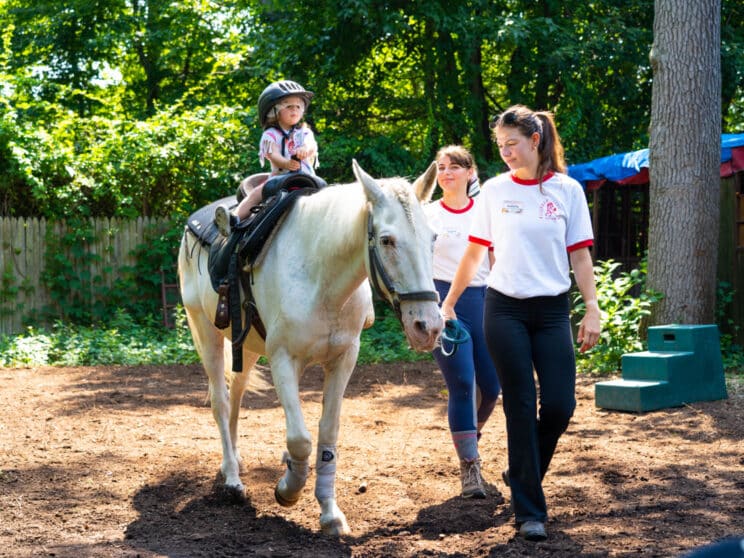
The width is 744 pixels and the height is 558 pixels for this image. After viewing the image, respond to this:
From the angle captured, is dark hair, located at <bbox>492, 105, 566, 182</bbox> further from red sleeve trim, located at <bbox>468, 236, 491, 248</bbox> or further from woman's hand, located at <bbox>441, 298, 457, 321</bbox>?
woman's hand, located at <bbox>441, 298, 457, 321</bbox>

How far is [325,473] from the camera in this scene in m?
4.51

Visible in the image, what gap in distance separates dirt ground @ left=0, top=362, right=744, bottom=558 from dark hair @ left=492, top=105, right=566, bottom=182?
181cm

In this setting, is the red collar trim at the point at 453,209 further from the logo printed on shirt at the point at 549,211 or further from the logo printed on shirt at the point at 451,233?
the logo printed on shirt at the point at 549,211

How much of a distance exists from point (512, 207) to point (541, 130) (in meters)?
0.41

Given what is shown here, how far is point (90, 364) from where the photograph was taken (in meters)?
11.2

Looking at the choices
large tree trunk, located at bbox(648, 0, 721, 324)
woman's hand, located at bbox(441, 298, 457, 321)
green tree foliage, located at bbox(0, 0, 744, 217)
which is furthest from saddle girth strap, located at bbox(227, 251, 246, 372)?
green tree foliage, located at bbox(0, 0, 744, 217)

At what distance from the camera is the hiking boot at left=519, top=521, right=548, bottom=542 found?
404 cm

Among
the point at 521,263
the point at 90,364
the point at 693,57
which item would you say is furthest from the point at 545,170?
the point at 90,364

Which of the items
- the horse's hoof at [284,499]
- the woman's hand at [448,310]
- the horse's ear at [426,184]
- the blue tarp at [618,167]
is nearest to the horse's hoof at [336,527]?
the horse's hoof at [284,499]

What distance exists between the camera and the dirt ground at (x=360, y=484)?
413 centimetres

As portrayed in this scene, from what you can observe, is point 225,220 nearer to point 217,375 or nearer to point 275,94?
point 275,94

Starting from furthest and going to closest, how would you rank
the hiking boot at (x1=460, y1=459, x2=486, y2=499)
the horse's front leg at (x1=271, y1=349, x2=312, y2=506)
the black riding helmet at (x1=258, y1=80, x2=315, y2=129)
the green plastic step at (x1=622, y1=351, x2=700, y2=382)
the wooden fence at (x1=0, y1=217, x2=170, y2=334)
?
the wooden fence at (x1=0, y1=217, x2=170, y2=334) < the green plastic step at (x1=622, y1=351, x2=700, y2=382) < the black riding helmet at (x1=258, y1=80, x2=315, y2=129) < the hiking boot at (x1=460, y1=459, x2=486, y2=499) < the horse's front leg at (x1=271, y1=349, x2=312, y2=506)

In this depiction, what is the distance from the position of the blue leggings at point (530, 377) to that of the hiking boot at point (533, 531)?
0.03 m

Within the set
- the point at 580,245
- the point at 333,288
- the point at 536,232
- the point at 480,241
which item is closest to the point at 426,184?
the point at 480,241
